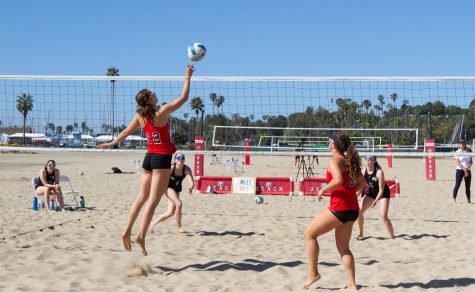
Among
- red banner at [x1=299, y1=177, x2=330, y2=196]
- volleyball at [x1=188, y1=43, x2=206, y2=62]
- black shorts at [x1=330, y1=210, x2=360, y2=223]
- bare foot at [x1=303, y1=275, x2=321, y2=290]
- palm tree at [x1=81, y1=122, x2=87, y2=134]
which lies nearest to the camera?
black shorts at [x1=330, y1=210, x2=360, y2=223]

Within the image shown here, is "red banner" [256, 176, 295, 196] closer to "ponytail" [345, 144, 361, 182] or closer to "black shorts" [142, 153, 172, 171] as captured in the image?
"black shorts" [142, 153, 172, 171]

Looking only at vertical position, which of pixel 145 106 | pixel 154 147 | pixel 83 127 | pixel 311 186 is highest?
pixel 83 127

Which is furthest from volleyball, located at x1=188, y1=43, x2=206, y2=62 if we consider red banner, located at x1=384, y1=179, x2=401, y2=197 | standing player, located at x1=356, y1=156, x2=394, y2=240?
red banner, located at x1=384, y1=179, x2=401, y2=197

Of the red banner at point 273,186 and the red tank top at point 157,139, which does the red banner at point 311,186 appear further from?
the red tank top at point 157,139

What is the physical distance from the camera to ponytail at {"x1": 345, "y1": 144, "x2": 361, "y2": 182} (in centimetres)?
459

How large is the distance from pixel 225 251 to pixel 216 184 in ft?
25.3

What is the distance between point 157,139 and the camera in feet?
16.8

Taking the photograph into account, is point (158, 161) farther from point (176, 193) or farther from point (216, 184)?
point (216, 184)

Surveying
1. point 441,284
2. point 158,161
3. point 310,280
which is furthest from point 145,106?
point 441,284

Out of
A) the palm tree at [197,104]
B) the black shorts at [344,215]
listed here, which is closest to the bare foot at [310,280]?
the black shorts at [344,215]

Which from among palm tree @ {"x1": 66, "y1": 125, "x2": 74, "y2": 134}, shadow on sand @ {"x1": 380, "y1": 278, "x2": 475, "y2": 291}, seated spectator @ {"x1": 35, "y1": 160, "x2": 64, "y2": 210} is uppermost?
palm tree @ {"x1": 66, "y1": 125, "x2": 74, "y2": 134}

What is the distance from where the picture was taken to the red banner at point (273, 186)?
547 inches

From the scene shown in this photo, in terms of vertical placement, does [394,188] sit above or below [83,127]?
below

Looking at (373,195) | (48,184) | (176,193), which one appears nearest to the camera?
(373,195)
